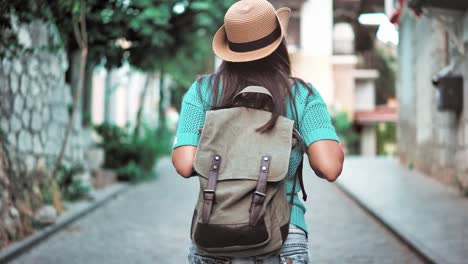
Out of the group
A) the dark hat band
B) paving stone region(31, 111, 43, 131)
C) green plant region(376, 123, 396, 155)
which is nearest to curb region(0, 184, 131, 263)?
paving stone region(31, 111, 43, 131)

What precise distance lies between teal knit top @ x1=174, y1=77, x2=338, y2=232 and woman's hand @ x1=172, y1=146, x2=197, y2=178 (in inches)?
0.7

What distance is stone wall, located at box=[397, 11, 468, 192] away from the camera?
12117mm

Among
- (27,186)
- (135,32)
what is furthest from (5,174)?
(135,32)

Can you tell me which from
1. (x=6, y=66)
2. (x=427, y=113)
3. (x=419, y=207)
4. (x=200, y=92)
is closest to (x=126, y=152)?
(x=427, y=113)

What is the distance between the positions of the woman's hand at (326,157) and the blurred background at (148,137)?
148 inches

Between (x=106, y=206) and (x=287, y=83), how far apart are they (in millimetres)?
9203

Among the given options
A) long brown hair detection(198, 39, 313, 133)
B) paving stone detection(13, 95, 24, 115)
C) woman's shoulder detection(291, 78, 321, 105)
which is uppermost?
long brown hair detection(198, 39, 313, 133)

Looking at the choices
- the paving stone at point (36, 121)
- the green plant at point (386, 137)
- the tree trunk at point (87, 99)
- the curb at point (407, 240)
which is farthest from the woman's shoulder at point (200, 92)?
the green plant at point (386, 137)

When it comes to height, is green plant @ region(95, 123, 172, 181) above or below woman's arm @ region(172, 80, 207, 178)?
below

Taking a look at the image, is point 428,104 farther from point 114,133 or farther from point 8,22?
point 8,22

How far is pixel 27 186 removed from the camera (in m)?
8.55

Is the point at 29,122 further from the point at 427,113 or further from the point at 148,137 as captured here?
the point at 427,113

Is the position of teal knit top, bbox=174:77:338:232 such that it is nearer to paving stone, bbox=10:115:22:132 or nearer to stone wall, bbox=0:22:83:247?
stone wall, bbox=0:22:83:247

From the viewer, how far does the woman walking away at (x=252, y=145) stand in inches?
78.1
